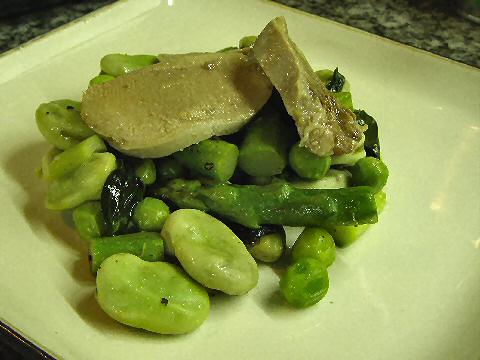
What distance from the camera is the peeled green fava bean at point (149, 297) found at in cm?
199

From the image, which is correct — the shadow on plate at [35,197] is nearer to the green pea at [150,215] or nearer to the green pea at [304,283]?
the green pea at [150,215]

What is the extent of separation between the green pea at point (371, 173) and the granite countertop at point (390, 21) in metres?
1.79

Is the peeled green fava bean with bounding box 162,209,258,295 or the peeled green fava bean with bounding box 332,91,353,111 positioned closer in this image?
the peeled green fava bean with bounding box 162,209,258,295

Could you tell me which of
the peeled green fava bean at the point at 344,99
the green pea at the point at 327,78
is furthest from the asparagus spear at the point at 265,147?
the green pea at the point at 327,78

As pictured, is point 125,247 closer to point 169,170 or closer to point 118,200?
point 118,200

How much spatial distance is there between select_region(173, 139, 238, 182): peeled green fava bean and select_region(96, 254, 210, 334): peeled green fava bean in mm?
451

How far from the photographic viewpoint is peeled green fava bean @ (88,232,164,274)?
7.15 ft

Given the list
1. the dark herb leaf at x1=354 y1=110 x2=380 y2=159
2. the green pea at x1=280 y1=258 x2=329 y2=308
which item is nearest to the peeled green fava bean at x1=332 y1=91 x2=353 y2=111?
the dark herb leaf at x1=354 y1=110 x2=380 y2=159

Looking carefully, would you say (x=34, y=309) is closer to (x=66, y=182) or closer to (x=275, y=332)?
(x=66, y=182)

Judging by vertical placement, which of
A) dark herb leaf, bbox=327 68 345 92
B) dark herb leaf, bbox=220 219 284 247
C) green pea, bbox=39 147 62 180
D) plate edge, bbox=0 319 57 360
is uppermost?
green pea, bbox=39 147 62 180

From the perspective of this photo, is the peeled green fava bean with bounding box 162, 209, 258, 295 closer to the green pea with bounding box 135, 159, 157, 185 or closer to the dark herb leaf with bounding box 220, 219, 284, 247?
the dark herb leaf with bounding box 220, 219, 284, 247

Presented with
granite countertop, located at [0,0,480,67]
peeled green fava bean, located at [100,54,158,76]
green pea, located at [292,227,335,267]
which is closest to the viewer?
green pea, located at [292,227,335,267]

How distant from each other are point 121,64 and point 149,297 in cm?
124

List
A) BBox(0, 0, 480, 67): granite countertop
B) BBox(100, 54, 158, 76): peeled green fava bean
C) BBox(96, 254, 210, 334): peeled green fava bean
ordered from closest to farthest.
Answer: BBox(96, 254, 210, 334): peeled green fava bean
BBox(100, 54, 158, 76): peeled green fava bean
BBox(0, 0, 480, 67): granite countertop
